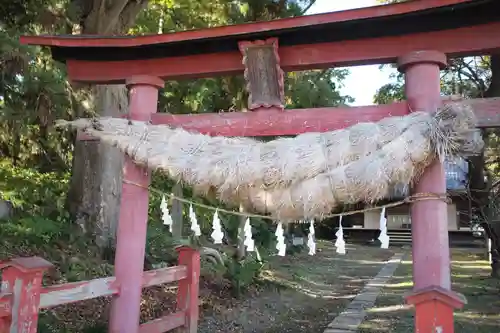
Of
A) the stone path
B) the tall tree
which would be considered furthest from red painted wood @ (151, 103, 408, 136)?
the tall tree

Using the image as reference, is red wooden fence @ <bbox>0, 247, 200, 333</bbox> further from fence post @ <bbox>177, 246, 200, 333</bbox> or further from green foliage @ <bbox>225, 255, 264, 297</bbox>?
green foliage @ <bbox>225, 255, 264, 297</bbox>

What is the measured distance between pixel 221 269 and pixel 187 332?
3.78 m

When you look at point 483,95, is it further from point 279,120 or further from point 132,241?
point 132,241

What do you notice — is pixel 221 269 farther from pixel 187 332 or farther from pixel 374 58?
pixel 374 58

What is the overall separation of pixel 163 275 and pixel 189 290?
640 mm

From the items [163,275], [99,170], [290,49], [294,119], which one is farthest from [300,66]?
[99,170]

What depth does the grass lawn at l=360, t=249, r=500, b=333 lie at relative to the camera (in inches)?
271

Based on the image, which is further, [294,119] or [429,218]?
[294,119]

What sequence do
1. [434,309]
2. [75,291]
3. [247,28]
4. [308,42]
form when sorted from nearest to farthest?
[434,309]
[75,291]
[247,28]
[308,42]

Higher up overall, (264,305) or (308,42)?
(308,42)

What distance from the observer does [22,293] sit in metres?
3.41

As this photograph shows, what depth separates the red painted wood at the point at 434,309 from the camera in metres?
3.10

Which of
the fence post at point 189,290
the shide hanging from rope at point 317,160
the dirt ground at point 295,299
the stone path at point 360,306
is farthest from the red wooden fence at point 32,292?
the stone path at point 360,306

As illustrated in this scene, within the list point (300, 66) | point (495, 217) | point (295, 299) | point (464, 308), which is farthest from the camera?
point (295, 299)
